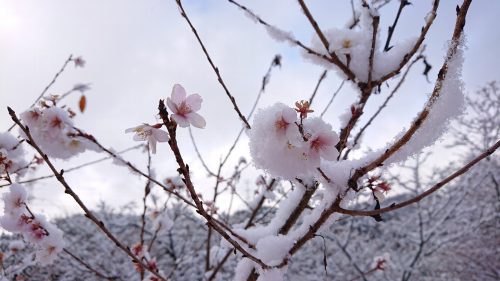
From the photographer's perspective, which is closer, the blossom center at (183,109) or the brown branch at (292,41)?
the blossom center at (183,109)

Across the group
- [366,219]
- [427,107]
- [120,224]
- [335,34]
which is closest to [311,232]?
[427,107]

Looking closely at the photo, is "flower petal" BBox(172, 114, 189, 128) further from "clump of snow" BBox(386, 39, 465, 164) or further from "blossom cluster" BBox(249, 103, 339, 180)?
"clump of snow" BBox(386, 39, 465, 164)

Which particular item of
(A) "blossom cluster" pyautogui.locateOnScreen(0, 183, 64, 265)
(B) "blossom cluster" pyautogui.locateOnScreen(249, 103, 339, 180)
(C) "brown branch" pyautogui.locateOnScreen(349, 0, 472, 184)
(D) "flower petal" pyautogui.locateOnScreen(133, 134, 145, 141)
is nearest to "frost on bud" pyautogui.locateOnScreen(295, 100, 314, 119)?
(B) "blossom cluster" pyautogui.locateOnScreen(249, 103, 339, 180)

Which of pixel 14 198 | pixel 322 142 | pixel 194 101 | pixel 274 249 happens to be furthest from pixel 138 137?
pixel 14 198

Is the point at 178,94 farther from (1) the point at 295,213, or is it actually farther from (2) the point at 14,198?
(2) the point at 14,198

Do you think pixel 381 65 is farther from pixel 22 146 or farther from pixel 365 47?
pixel 22 146

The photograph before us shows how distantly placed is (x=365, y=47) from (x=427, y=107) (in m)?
0.71

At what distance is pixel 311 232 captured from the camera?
1050 millimetres

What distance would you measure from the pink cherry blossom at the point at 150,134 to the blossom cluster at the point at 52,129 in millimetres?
545

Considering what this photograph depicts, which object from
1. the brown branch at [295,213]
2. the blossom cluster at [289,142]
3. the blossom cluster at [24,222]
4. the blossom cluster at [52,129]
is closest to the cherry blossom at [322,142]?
the blossom cluster at [289,142]

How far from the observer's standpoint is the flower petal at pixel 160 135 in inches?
33.5

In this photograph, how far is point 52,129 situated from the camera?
4.58 feet

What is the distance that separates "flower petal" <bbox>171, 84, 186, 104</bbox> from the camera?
2.98 ft

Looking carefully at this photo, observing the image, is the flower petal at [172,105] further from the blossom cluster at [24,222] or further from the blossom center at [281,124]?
the blossom cluster at [24,222]
